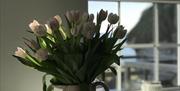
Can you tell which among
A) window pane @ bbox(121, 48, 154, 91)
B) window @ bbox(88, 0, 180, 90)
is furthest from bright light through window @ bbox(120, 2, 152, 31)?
window pane @ bbox(121, 48, 154, 91)

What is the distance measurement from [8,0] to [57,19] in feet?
2.10

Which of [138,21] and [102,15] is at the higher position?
[138,21]

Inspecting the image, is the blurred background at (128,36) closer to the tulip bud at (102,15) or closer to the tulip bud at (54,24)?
the tulip bud at (102,15)

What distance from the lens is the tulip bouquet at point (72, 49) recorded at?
1.61 m

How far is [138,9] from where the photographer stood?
3150 millimetres

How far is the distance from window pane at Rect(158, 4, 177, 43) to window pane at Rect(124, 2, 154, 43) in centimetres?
19

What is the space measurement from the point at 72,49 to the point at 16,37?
Result: 25.7 inches

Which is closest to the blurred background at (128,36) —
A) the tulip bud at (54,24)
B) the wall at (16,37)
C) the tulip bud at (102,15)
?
the wall at (16,37)

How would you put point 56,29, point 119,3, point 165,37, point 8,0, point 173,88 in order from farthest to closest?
point 165,37 → point 173,88 → point 119,3 → point 8,0 → point 56,29

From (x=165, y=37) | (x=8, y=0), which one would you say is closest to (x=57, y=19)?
(x=8, y=0)

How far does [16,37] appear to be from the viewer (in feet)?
7.10

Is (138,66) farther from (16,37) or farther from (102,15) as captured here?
(102,15)

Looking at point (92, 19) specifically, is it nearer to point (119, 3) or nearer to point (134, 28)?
point (119, 3)

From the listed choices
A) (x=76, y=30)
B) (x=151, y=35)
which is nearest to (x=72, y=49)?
(x=76, y=30)
